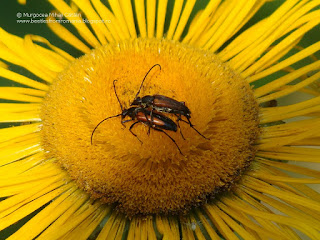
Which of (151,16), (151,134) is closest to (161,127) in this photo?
(151,134)

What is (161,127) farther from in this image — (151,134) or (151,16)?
Answer: (151,16)

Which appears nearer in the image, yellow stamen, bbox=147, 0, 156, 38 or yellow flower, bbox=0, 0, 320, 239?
yellow flower, bbox=0, 0, 320, 239

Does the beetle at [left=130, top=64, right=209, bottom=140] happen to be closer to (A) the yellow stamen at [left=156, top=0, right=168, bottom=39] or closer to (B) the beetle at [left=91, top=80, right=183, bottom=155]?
(B) the beetle at [left=91, top=80, right=183, bottom=155]

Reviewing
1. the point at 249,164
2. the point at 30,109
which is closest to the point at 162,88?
the point at 249,164

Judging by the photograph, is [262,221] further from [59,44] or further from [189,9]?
[59,44]

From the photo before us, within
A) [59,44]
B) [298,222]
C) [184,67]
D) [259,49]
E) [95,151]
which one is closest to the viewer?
[298,222]

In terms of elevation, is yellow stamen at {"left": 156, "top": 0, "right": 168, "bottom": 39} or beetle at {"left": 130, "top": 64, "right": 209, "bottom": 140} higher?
yellow stamen at {"left": 156, "top": 0, "right": 168, "bottom": 39}

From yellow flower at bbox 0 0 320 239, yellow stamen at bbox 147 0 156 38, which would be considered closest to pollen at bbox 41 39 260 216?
yellow flower at bbox 0 0 320 239

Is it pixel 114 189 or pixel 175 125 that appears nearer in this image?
pixel 175 125
